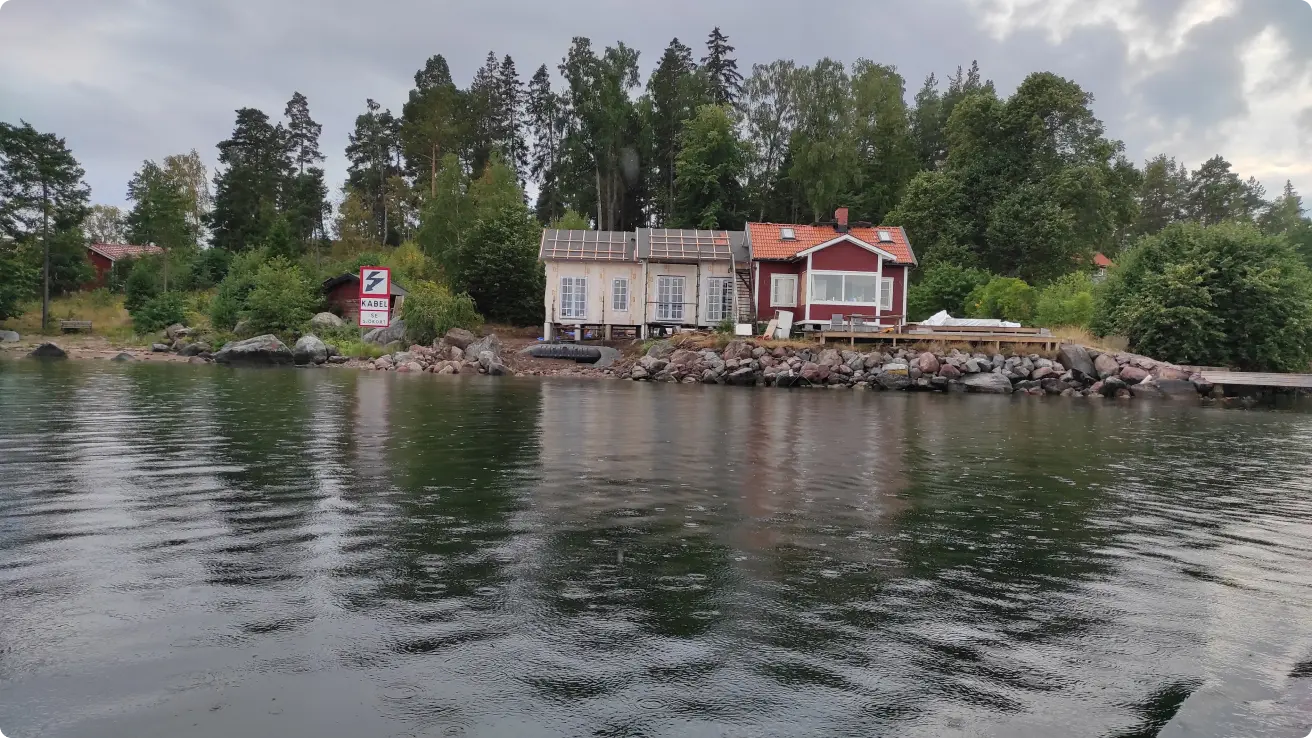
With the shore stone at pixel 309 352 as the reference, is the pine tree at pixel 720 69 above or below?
above

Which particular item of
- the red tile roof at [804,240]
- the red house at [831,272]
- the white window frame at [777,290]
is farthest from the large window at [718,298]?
the red tile roof at [804,240]

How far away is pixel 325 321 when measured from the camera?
43875 mm

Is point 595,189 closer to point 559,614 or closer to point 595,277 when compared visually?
point 595,277

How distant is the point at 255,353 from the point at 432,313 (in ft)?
27.5

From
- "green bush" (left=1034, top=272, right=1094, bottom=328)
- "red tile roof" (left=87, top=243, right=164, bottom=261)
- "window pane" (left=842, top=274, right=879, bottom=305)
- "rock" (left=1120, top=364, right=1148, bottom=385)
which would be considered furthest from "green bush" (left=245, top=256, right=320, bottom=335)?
"rock" (left=1120, top=364, right=1148, bottom=385)

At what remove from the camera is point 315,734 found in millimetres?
3551

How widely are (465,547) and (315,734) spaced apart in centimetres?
309

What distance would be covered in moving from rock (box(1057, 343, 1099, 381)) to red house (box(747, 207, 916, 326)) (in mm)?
6971

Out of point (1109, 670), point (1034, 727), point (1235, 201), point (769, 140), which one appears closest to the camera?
point (1034, 727)

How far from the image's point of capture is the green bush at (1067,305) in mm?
36844

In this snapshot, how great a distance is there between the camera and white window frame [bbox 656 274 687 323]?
39500mm

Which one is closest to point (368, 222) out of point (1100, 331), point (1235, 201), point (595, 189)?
point (595, 189)

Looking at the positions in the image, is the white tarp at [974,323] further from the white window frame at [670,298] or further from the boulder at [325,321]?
the boulder at [325,321]

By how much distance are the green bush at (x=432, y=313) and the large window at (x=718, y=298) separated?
12.5 metres
